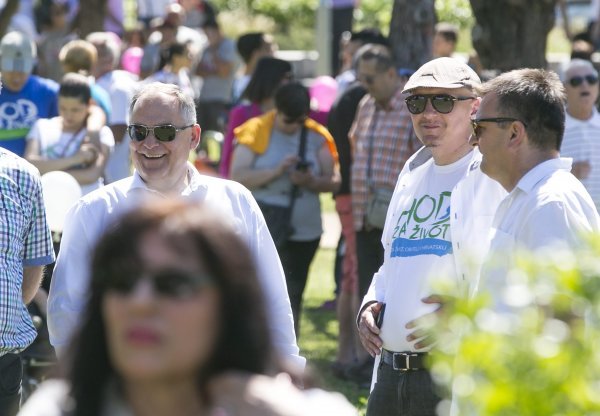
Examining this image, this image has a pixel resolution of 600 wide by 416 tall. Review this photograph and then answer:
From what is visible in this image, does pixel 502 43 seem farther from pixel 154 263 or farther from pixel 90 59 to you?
pixel 154 263

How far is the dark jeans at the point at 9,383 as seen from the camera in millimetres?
4855

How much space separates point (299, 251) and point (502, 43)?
308 centimetres

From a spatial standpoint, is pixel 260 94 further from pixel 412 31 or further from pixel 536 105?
pixel 536 105

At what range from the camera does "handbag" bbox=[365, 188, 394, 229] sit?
7668 millimetres

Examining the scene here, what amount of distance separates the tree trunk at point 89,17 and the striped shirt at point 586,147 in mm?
10093

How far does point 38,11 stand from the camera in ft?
58.6

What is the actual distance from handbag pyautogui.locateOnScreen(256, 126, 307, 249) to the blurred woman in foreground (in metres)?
5.65

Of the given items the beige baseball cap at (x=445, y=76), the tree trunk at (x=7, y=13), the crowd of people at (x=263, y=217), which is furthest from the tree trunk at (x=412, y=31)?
the tree trunk at (x=7, y=13)

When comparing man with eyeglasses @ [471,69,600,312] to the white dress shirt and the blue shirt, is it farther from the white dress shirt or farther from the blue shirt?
the blue shirt

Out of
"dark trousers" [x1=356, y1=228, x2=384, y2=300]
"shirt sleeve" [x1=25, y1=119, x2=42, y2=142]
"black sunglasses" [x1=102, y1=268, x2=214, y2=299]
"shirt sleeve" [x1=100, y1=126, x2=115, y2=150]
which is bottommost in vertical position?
"dark trousers" [x1=356, y1=228, x2=384, y2=300]

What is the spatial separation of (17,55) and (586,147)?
4.10 meters

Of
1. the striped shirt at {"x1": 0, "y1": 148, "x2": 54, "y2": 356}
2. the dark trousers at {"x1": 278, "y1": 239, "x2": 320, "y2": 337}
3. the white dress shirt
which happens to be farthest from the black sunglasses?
the dark trousers at {"x1": 278, "y1": 239, "x2": 320, "y2": 337}

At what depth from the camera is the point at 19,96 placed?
916 cm

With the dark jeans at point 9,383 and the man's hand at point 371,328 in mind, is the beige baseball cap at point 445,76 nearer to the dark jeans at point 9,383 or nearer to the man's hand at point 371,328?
the man's hand at point 371,328
